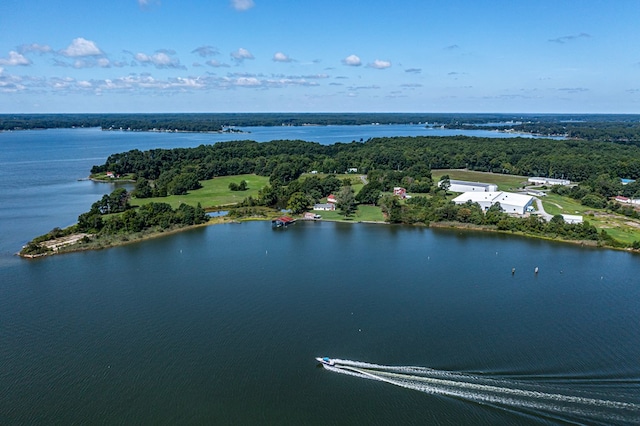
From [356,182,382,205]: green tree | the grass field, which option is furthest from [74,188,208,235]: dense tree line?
the grass field

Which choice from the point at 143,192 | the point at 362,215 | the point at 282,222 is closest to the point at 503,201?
the point at 362,215

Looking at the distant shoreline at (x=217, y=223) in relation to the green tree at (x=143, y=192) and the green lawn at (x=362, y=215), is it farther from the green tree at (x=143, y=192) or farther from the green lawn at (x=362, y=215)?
the green tree at (x=143, y=192)

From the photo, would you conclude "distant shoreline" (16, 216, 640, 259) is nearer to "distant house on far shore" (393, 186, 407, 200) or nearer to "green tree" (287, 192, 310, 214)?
"green tree" (287, 192, 310, 214)

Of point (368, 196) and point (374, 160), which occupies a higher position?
point (374, 160)

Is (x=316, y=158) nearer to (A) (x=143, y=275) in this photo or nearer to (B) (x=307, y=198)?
(B) (x=307, y=198)

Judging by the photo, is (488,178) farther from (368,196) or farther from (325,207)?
(325,207)

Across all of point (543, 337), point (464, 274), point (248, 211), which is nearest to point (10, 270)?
point (248, 211)
